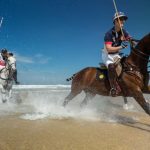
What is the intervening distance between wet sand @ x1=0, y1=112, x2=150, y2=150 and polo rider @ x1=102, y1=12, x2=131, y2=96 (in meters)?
1.61

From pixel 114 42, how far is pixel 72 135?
394 cm

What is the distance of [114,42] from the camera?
9484mm

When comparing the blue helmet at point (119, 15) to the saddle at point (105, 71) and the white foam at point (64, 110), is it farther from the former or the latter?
A: the white foam at point (64, 110)

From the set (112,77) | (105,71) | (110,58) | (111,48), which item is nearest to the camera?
(112,77)

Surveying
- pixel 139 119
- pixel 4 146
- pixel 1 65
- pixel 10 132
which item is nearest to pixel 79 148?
pixel 4 146

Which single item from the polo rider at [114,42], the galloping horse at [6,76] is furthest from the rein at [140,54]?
the galloping horse at [6,76]

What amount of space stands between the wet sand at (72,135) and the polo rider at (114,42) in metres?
1.61

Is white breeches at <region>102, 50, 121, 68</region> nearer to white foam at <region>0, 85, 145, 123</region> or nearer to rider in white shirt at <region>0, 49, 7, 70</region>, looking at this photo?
white foam at <region>0, 85, 145, 123</region>

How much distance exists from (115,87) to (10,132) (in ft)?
12.3

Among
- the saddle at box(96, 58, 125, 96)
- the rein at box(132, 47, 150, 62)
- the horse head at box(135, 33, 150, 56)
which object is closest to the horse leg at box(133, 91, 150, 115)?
the saddle at box(96, 58, 125, 96)

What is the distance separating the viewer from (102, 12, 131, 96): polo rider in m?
9.18

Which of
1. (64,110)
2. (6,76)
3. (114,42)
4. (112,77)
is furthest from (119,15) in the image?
(6,76)

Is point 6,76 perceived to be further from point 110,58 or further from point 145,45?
point 145,45

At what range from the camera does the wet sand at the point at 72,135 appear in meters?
6.03
